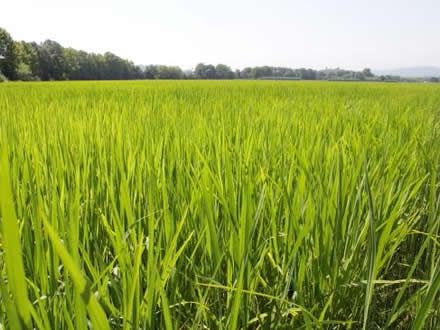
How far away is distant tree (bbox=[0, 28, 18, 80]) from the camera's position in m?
32.0

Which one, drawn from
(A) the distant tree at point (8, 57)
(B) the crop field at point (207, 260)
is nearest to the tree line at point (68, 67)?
(A) the distant tree at point (8, 57)

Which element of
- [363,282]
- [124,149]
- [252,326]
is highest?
[124,149]

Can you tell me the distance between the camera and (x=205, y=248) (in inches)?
21.8

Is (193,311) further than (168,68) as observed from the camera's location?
No

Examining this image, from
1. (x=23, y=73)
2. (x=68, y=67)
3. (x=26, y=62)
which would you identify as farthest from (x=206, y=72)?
(x=23, y=73)

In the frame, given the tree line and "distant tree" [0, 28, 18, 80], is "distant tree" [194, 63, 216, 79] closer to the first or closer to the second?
the tree line

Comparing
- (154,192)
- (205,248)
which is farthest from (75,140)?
(205,248)

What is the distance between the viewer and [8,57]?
32.9 m

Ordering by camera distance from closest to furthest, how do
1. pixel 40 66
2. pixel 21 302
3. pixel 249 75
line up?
1. pixel 21 302
2. pixel 40 66
3. pixel 249 75

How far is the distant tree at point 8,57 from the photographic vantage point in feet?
105

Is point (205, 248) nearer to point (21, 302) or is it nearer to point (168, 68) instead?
point (21, 302)

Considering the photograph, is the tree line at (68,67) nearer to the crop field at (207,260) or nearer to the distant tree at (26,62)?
the distant tree at (26,62)

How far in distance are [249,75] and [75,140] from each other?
222ft

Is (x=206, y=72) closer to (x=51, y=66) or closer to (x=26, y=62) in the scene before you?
(x=51, y=66)
